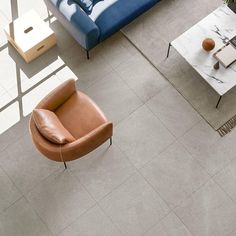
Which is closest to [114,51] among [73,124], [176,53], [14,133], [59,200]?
[176,53]

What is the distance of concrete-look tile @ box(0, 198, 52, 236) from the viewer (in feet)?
16.7

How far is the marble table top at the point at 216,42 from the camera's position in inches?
212

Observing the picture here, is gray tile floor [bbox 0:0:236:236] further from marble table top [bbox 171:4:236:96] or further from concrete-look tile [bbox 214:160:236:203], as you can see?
marble table top [bbox 171:4:236:96]

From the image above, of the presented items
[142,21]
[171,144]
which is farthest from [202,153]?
[142,21]

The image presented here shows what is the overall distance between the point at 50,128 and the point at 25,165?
984 millimetres

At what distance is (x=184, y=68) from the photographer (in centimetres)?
588

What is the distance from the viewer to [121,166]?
5.36m

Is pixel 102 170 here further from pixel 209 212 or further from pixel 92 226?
pixel 209 212

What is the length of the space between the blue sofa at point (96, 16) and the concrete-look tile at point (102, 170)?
1.32 metres

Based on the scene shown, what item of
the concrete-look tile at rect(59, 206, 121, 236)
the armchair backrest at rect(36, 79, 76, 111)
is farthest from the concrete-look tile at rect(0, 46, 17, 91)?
the concrete-look tile at rect(59, 206, 121, 236)

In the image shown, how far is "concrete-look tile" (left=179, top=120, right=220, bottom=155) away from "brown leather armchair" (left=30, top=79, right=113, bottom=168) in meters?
0.97

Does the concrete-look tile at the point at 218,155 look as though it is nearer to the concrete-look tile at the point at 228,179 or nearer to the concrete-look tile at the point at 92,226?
the concrete-look tile at the point at 228,179

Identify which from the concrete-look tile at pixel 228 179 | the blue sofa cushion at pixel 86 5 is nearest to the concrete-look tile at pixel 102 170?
the concrete-look tile at pixel 228 179

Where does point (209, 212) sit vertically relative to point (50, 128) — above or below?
below
